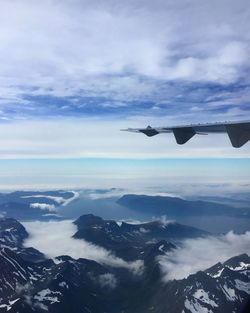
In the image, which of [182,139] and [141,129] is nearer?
Answer: [182,139]

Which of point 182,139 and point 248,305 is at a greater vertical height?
point 182,139

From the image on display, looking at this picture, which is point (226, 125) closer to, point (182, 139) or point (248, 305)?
point (182, 139)

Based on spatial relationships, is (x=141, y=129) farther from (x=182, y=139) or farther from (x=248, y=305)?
(x=248, y=305)

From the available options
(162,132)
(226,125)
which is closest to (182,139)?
(162,132)

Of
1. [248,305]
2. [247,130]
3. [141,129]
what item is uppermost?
[141,129]

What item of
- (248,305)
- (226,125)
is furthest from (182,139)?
(248,305)

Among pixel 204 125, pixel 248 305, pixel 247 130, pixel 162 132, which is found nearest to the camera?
pixel 248 305

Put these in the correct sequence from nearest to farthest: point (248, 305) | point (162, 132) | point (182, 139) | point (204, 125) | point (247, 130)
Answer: point (248, 305)
point (247, 130)
point (204, 125)
point (182, 139)
point (162, 132)
